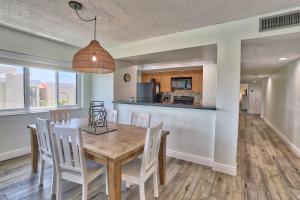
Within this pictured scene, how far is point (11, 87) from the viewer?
2.98m

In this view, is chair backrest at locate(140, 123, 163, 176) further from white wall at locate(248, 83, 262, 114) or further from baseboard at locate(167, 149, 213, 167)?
white wall at locate(248, 83, 262, 114)

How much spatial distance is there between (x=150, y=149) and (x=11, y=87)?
3069mm

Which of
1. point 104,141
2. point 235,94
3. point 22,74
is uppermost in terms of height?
point 22,74

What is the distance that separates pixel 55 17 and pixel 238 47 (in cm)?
279

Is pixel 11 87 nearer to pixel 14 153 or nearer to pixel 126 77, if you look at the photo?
pixel 14 153

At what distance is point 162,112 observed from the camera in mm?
3252

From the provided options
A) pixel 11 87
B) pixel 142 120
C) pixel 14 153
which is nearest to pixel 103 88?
pixel 11 87

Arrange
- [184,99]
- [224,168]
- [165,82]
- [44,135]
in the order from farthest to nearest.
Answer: [165,82] → [184,99] → [224,168] → [44,135]

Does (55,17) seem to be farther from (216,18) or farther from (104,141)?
(216,18)

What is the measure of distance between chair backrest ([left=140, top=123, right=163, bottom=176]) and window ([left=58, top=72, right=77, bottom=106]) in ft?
10.1

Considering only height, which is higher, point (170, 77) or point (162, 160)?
point (170, 77)

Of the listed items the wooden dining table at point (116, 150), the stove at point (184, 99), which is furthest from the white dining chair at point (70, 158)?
the stove at point (184, 99)

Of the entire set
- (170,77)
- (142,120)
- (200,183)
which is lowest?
(200,183)

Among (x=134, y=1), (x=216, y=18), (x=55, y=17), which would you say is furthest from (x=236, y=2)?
(x=55, y=17)
